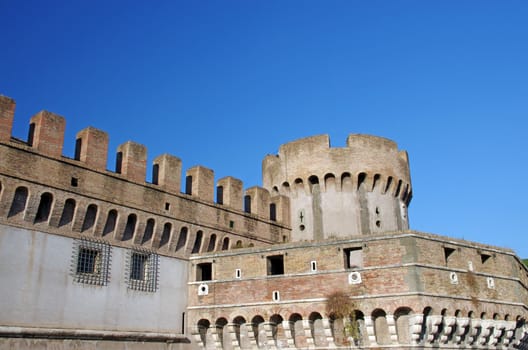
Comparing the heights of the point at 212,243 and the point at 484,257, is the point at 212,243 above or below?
above

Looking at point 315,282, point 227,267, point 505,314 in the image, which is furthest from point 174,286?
point 505,314

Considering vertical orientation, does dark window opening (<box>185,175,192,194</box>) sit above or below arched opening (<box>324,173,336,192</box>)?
below

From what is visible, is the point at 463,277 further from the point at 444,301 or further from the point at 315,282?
the point at 315,282

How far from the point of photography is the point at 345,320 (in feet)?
67.0

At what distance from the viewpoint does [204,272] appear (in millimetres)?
24516

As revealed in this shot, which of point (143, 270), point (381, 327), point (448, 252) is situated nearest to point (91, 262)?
point (143, 270)

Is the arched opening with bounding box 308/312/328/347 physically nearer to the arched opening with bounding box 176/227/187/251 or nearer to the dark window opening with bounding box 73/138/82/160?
the arched opening with bounding box 176/227/187/251

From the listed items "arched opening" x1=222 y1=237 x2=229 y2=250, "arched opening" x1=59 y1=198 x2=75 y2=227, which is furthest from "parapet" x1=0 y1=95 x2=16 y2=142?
"arched opening" x1=222 y1=237 x2=229 y2=250

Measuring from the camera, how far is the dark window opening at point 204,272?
2386 centimetres

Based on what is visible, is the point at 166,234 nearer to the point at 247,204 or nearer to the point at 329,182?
the point at 247,204

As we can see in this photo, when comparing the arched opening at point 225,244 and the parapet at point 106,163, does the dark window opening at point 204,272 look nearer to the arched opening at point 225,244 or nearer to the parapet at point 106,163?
the arched opening at point 225,244

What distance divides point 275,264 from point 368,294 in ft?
15.8

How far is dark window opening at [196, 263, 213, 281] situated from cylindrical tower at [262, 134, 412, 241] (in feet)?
16.4

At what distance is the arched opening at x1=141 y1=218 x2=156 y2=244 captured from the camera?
22.3m
